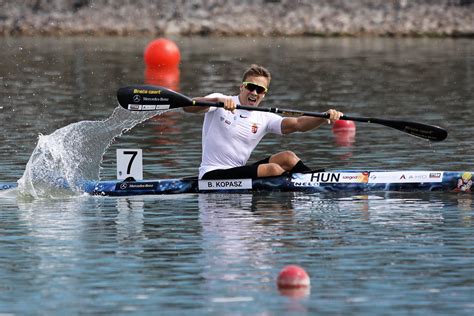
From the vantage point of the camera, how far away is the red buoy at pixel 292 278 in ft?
43.1

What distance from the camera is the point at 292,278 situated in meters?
13.1

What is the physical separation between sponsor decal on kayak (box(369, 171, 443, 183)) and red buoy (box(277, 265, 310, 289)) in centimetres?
560

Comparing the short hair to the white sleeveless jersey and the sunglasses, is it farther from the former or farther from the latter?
the white sleeveless jersey

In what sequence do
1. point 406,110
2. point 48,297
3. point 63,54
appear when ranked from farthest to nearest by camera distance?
point 63,54, point 406,110, point 48,297

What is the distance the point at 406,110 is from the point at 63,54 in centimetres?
1951

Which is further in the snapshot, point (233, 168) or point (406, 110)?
point (406, 110)

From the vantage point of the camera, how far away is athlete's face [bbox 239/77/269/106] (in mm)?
18344

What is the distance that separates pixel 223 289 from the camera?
43.5 ft

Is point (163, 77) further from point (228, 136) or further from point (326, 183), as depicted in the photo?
point (326, 183)

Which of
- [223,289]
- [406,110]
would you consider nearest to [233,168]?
[223,289]

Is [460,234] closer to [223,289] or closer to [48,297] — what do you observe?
[223,289]

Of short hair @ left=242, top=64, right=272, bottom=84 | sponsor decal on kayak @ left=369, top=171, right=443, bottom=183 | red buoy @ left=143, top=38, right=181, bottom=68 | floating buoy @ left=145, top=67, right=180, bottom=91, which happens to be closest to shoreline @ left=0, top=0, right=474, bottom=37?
red buoy @ left=143, top=38, right=181, bottom=68

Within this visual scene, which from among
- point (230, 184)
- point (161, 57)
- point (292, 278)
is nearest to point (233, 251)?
point (292, 278)

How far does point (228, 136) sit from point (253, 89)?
0.68 m
